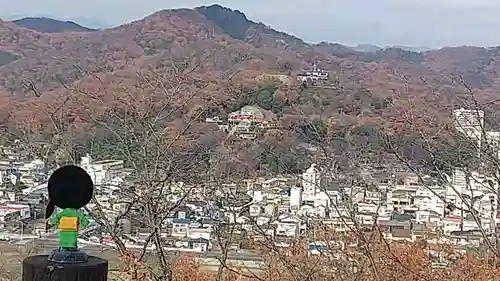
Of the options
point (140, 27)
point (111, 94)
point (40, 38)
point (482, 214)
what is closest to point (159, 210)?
point (111, 94)

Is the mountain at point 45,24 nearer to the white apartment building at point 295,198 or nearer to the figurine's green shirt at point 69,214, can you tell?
the white apartment building at point 295,198

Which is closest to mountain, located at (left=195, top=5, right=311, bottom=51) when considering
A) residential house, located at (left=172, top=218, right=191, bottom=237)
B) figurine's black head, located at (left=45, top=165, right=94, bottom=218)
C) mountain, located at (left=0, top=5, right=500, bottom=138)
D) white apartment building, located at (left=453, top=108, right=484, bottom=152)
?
mountain, located at (left=0, top=5, right=500, bottom=138)

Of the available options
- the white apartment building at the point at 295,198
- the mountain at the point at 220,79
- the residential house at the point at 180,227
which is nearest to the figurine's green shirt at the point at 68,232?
the mountain at the point at 220,79

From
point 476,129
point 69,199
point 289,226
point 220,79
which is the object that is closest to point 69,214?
point 69,199

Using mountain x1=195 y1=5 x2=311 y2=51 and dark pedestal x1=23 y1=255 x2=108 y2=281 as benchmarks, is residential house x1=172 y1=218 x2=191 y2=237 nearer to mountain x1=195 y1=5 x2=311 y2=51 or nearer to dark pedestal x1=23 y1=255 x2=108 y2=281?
dark pedestal x1=23 y1=255 x2=108 y2=281

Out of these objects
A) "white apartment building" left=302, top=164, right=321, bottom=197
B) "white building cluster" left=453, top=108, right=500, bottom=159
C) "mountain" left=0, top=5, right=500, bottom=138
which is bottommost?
"white apartment building" left=302, top=164, right=321, bottom=197

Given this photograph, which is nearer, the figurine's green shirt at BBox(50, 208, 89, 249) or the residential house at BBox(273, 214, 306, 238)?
the figurine's green shirt at BBox(50, 208, 89, 249)

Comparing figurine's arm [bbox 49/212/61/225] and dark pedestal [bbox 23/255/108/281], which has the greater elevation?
figurine's arm [bbox 49/212/61/225]

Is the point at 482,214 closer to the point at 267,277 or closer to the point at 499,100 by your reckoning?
the point at 499,100
